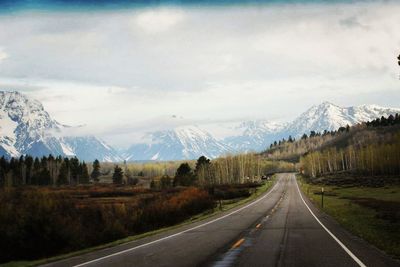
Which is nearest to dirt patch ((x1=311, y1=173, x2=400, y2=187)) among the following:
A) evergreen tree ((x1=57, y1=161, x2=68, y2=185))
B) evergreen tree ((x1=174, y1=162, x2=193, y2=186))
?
evergreen tree ((x1=174, y1=162, x2=193, y2=186))

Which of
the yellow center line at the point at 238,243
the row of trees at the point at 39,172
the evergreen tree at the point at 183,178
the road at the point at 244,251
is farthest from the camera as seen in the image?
the row of trees at the point at 39,172

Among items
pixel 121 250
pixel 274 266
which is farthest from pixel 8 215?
pixel 274 266

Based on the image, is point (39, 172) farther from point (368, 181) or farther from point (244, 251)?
point (244, 251)

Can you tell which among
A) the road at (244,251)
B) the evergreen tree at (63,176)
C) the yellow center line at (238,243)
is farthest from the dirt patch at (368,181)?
the yellow center line at (238,243)

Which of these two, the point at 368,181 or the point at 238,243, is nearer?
the point at 238,243

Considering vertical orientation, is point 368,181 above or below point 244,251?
above

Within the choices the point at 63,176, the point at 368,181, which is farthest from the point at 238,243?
the point at 63,176

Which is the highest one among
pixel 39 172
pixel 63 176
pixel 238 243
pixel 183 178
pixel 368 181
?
pixel 39 172

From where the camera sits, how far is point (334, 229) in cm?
2459

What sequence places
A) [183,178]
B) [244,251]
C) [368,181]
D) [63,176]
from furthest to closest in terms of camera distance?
[63,176]
[183,178]
[368,181]
[244,251]

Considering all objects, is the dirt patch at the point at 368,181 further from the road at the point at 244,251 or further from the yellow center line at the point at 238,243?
the yellow center line at the point at 238,243

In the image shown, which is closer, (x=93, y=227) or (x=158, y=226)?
(x=93, y=227)

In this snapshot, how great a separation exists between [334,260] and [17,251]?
43.8 feet

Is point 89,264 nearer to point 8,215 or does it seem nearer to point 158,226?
point 8,215
